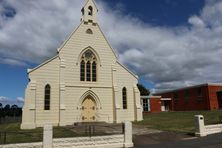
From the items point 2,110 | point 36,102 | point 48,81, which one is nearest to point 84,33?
point 48,81

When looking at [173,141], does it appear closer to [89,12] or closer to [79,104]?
[79,104]

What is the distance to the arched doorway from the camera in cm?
2630

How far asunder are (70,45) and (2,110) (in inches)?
966

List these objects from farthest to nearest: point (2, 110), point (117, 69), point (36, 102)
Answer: point (2, 110) < point (117, 69) < point (36, 102)

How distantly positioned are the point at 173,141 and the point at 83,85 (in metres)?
13.7

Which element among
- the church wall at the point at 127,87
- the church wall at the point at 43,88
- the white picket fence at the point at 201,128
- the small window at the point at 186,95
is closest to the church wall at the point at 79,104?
the church wall at the point at 43,88

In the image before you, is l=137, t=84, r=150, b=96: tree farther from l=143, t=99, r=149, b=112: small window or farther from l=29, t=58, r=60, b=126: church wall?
l=29, t=58, r=60, b=126: church wall

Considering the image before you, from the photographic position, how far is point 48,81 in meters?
A: 24.5

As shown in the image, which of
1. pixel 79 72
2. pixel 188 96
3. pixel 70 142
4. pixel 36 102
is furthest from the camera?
pixel 188 96

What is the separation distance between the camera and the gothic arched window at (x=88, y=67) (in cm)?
2681

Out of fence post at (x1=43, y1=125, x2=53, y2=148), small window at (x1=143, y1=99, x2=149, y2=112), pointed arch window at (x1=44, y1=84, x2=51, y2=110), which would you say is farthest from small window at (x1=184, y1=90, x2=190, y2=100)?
fence post at (x1=43, y1=125, x2=53, y2=148)

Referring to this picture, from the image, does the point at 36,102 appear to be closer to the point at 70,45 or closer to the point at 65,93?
the point at 65,93

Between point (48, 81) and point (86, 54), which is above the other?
point (86, 54)

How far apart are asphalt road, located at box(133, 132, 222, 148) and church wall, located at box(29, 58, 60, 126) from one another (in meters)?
11.0
